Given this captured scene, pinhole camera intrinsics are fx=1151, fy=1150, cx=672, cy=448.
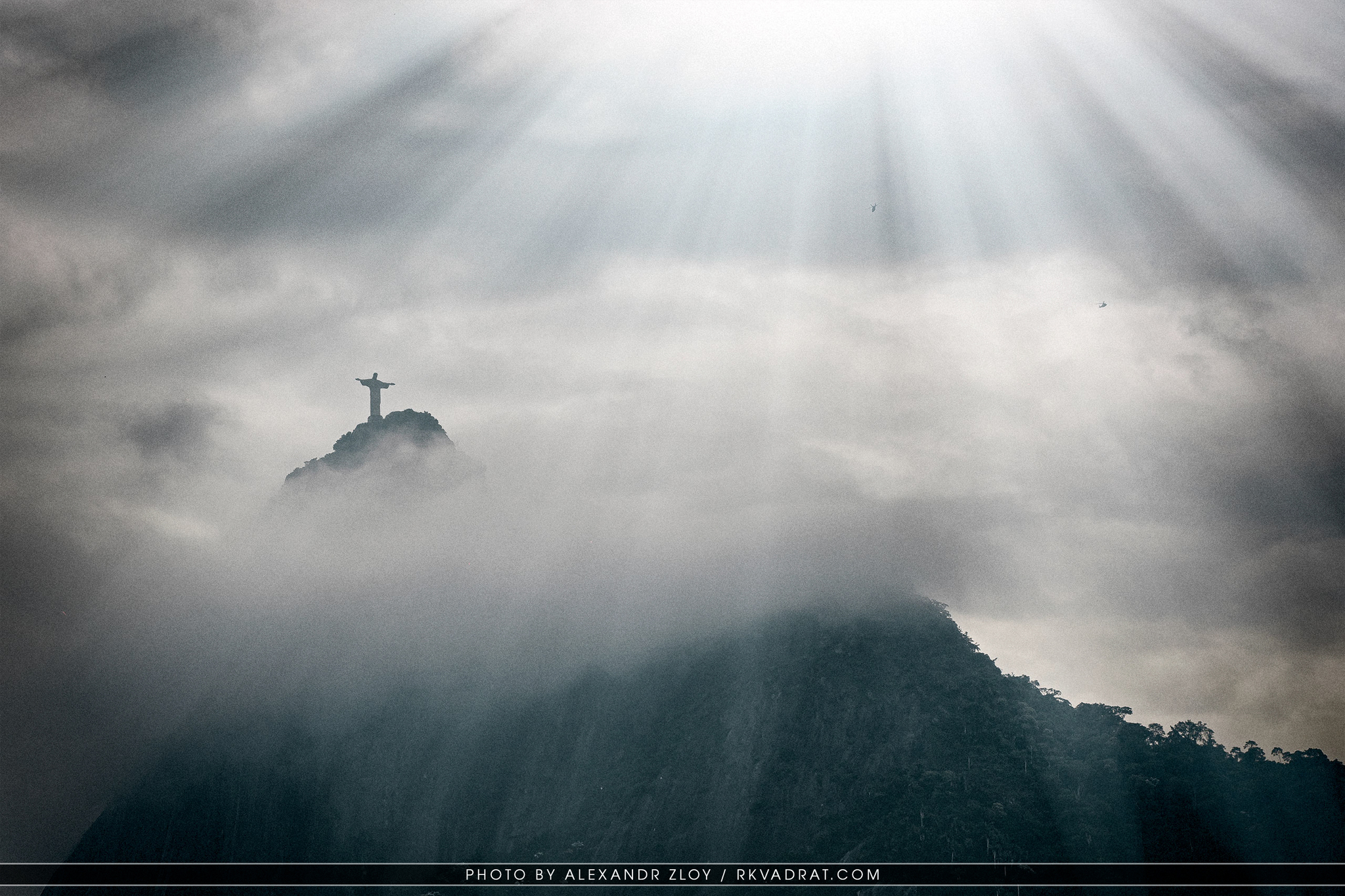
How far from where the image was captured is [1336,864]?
18112 centimetres

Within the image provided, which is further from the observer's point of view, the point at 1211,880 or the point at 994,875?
the point at 994,875

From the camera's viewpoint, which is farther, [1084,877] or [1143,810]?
[1143,810]

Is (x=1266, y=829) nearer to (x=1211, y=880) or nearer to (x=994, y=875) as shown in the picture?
(x=1211, y=880)

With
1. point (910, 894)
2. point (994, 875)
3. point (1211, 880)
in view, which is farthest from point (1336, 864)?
point (910, 894)

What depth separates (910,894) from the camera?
191250 mm

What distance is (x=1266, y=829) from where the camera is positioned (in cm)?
18800

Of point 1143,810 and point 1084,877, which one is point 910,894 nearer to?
point 1084,877

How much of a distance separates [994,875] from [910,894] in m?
14.6

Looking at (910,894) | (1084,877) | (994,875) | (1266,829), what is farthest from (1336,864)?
(910,894)

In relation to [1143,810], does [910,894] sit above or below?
below

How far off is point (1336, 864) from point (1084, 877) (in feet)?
128

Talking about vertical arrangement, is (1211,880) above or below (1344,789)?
below

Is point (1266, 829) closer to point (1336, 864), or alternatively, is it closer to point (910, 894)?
point (1336, 864)

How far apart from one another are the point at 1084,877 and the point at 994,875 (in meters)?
14.8
